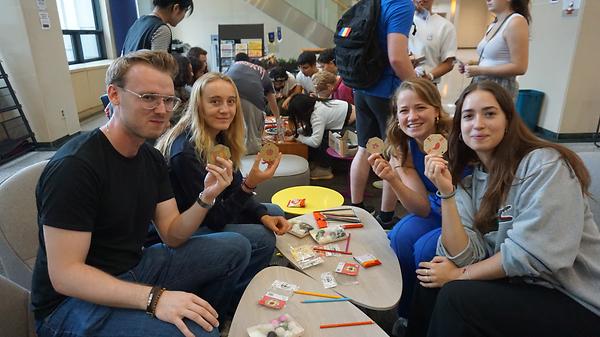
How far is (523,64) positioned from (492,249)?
1.54 meters

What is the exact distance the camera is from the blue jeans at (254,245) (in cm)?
187

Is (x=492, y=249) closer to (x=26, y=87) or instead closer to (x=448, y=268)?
(x=448, y=268)

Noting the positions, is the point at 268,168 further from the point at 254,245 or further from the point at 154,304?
the point at 154,304

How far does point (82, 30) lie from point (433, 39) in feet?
21.2

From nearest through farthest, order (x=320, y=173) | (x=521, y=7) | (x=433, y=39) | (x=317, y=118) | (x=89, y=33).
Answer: (x=521, y=7) → (x=433, y=39) → (x=317, y=118) → (x=320, y=173) → (x=89, y=33)

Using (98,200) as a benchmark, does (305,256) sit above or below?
below

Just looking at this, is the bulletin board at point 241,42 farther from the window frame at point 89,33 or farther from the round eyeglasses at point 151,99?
the round eyeglasses at point 151,99

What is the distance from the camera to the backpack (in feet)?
7.61

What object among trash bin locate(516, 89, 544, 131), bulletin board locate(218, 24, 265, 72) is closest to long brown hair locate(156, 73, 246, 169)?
trash bin locate(516, 89, 544, 131)

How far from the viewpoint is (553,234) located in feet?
4.04

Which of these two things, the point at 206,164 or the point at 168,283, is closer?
the point at 168,283

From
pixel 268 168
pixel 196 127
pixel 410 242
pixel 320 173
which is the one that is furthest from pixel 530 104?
pixel 196 127

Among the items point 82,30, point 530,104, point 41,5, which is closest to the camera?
point 41,5

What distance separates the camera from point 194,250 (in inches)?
62.6
